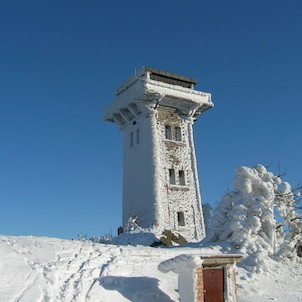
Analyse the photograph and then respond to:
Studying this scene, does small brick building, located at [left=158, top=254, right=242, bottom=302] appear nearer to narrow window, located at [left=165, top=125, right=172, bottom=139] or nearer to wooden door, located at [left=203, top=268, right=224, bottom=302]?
wooden door, located at [left=203, top=268, right=224, bottom=302]

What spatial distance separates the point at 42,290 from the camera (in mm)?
11547

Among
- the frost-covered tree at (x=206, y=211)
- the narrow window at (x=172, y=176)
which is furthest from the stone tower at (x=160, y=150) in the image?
the frost-covered tree at (x=206, y=211)

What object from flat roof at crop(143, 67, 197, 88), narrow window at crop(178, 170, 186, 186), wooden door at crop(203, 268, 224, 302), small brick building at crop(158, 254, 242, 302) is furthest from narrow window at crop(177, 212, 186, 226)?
wooden door at crop(203, 268, 224, 302)

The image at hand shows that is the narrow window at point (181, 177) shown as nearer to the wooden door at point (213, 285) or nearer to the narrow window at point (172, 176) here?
the narrow window at point (172, 176)

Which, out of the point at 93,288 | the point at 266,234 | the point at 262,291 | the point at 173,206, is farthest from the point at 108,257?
the point at 173,206

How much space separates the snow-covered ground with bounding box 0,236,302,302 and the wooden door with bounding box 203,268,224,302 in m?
1.04

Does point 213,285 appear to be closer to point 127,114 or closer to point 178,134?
point 178,134

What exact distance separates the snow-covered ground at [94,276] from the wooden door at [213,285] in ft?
3.41

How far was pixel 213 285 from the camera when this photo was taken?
41.6ft

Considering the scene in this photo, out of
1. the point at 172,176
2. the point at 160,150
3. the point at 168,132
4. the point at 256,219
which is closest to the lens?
the point at 256,219

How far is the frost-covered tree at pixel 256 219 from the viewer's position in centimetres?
1756

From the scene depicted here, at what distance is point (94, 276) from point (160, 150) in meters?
18.9

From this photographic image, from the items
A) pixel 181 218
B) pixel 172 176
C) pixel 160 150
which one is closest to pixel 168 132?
pixel 160 150

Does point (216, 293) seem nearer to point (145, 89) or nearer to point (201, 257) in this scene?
point (201, 257)
